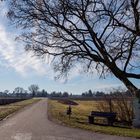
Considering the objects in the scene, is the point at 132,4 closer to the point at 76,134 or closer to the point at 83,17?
the point at 83,17

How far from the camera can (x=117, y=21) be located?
907 inches

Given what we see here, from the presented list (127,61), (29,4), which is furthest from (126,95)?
(29,4)

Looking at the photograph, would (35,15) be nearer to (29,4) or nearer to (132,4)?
(29,4)

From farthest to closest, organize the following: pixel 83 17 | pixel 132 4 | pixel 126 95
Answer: pixel 126 95 < pixel 83 17 < pixel 132 4

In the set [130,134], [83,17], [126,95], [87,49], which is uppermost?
[83,17]

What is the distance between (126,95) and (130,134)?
14.1 meters

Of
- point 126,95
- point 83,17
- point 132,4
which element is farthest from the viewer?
point 126,95

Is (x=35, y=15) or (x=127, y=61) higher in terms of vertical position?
(x=35, y=15)

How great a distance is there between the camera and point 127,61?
78.8 feet

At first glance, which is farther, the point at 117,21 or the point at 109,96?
the point at 109,96

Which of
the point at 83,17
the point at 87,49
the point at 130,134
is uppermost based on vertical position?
the point at 83,17

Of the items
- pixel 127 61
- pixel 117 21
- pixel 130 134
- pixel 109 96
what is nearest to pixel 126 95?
pixel 109 96

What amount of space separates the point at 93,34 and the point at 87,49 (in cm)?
114

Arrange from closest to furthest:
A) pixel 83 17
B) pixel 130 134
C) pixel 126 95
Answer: pixel 130 134 < pixel 83 17 < pixel 126 95
